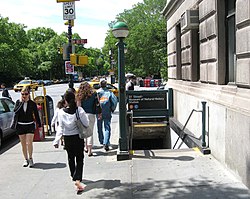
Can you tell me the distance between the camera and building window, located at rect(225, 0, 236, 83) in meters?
6.64

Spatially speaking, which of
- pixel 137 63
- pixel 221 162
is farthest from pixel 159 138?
pixel 137 63

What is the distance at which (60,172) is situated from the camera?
651 cm

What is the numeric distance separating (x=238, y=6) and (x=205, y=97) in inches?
97.7

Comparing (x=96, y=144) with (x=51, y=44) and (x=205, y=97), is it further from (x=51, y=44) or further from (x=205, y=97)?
(x=51, y=44)

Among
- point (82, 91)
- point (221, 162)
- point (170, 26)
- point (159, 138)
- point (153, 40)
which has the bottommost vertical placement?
point (159, 138)

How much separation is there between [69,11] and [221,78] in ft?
27.1

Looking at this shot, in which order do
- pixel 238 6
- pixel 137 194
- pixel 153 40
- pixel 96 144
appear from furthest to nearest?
pixel 153 40, pixel 96 144, pixel 238 6, pixel 137 194

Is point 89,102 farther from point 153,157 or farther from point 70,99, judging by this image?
point 70,99

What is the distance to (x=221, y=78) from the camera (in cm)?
709

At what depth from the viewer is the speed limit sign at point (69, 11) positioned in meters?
13.2

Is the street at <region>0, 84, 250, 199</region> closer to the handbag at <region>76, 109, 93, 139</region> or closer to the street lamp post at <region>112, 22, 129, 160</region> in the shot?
the street lamp post at <region>112, 22, 129, 160</region>

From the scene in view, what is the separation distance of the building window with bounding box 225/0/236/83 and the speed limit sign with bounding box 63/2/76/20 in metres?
7.88

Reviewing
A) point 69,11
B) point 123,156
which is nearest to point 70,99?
point 123,156

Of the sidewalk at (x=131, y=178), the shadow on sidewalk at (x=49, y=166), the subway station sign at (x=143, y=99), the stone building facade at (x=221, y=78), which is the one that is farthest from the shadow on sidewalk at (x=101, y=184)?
the subway station sign at (x=143, y=99)
